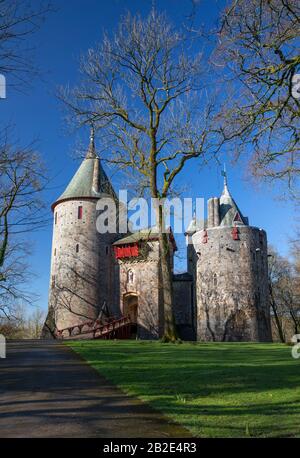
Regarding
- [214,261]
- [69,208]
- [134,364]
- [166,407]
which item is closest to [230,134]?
[134,364]

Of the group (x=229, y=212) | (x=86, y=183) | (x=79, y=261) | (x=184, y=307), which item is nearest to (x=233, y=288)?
(x=184, y=307)

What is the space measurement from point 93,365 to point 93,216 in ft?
83.8

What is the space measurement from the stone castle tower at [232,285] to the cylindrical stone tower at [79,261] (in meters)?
7.39

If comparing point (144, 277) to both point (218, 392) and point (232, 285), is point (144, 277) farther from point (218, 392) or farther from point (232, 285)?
point (218, 392)

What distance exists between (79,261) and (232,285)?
11.7m

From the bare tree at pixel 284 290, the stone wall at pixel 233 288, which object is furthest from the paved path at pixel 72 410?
the bare tree at pixel 284 290

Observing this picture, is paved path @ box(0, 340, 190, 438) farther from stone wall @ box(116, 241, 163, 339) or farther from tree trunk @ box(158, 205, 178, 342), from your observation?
stone wall @ box(116, 241, 163, 339)

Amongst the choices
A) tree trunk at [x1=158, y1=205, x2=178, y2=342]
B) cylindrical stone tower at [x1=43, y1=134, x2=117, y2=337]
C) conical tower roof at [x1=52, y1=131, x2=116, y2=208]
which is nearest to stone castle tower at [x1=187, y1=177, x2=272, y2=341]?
cylindrical stone tower at [x1=43, y1=134, x2=117, y2=337]

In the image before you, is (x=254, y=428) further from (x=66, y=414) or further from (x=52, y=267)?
(x=52, y=267)

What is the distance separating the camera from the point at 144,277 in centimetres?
3372

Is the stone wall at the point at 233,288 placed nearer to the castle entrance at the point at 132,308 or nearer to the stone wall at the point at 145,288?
the stone wall at the point at 145,288

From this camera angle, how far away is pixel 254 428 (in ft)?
13.6

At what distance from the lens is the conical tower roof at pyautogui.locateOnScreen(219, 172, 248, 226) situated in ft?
117

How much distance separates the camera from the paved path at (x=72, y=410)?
13.7ft
